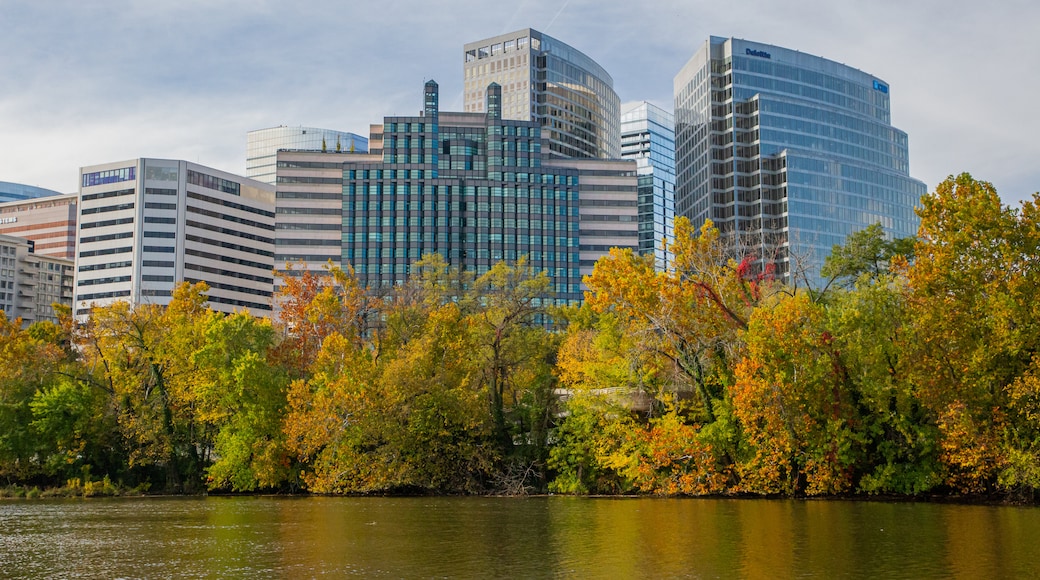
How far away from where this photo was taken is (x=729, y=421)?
229ft

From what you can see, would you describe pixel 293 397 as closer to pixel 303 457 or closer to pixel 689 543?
pixel 303 457

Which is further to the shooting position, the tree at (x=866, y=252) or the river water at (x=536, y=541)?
the tree at (x=866, y=252)

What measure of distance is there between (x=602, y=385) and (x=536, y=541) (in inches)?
1411

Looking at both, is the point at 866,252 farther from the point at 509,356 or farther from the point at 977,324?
the point at 977,324

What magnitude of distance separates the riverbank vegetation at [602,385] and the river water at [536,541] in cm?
615

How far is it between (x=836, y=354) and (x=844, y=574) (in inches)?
1544

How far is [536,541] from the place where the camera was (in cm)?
4141

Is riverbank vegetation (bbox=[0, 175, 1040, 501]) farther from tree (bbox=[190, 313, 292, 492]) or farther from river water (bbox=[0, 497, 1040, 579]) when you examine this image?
river water (bbox=[0, 497, 1040, 579])

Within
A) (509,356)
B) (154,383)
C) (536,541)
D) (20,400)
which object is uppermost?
(509,356)

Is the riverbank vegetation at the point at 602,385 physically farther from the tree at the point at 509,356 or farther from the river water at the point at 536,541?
the river water at the point at 536,541

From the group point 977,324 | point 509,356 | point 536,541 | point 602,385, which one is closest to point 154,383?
point 509,356

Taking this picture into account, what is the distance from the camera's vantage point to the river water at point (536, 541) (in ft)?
107

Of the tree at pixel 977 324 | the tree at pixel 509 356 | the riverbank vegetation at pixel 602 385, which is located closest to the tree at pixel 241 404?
the riverbank vegetation at pixel 602 385

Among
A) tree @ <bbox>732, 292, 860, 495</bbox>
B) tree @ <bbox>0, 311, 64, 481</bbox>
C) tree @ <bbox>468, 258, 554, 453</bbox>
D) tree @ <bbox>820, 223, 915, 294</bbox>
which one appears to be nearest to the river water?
tree @ <bbox>732, 292, 860, 495</bbox>
